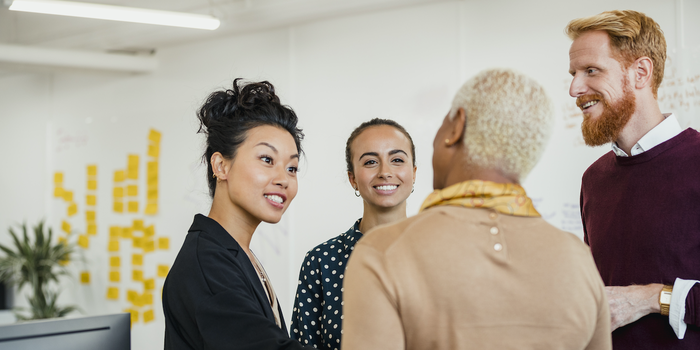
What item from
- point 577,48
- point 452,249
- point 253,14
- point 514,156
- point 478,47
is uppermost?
point 253,14

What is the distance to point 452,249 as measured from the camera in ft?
3.01

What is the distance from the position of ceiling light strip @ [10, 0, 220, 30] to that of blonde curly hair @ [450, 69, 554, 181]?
3.15 m

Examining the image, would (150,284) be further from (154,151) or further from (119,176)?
(154,151)

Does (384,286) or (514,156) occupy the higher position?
(514,156)

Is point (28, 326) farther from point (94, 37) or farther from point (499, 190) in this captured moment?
point (94, 37)

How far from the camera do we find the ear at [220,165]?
1.57 metres

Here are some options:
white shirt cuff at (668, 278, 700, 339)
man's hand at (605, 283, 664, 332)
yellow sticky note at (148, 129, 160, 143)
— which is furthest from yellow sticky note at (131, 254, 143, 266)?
white shirt cuff at (668, 278, 700, 339)

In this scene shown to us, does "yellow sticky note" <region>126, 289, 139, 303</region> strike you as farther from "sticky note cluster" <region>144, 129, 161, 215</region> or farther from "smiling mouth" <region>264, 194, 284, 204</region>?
"smiling mouth" <region>264, 194, 284, 204</region>

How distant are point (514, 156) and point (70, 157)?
5572 mm

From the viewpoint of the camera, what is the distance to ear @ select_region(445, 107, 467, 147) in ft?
3.29

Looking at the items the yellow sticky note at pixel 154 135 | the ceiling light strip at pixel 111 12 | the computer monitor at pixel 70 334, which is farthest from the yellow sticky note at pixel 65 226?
the computer monitor at pixel 70 334

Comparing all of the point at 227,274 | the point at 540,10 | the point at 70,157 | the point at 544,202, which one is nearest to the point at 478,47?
the point at 540,10

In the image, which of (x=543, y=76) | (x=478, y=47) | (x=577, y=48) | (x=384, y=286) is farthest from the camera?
(x=478, y=47)

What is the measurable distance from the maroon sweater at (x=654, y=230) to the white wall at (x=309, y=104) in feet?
4.96
